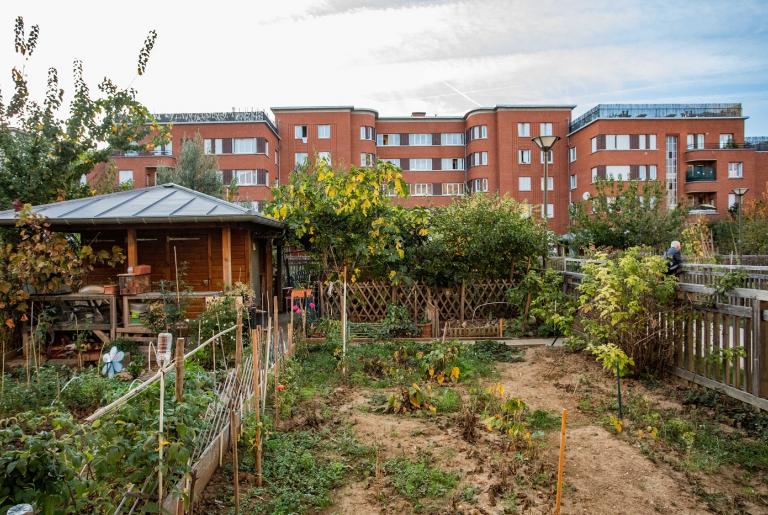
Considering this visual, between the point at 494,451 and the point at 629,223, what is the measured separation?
21191 millimetres

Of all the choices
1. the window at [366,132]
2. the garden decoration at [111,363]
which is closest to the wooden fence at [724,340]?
the garden decoration at [111,363]

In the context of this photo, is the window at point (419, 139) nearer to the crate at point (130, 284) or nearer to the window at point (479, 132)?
the window at point (479, 132)

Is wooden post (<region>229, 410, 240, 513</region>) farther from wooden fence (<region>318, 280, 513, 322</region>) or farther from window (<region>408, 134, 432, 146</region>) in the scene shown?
window (<region>408, 134, 432, 146</region>)

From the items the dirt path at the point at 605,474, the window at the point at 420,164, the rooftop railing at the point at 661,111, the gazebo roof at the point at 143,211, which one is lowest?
the dirt path at the point at 605,474

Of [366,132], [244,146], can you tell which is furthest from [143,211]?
[366,132]

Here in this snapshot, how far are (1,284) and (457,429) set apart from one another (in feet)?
28.8

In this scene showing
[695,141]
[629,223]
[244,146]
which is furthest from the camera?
[695,141]

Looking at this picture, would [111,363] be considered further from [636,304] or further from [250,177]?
[250,177]

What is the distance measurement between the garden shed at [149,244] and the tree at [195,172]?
15.7 m

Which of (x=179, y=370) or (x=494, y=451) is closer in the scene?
(x=179, y=370)

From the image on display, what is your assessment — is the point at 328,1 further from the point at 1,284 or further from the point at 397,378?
the point at 1,284

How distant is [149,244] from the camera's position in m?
13.1

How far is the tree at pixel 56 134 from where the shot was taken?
1441 cm

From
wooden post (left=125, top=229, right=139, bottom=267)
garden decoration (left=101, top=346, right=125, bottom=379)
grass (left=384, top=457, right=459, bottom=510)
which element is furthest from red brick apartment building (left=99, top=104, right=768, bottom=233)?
grass (left=384, top=457, right=459, bottom=510)
